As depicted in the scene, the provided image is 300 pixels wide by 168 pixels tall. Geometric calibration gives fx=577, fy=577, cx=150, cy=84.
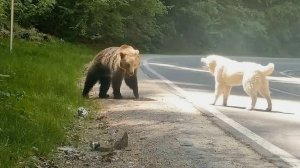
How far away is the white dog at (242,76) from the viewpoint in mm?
10344

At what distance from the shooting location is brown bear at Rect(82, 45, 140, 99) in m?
10.9

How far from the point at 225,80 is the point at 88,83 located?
2620 millimetres

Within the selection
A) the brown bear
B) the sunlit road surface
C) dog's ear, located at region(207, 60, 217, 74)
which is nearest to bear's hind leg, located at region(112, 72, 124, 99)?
the brown bear

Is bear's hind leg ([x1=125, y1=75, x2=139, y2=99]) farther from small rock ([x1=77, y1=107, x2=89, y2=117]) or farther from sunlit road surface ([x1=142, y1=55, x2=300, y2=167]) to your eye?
small rock ([x1=77, y1=107, x2=89, y2=117])

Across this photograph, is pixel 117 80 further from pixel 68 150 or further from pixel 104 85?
pixel 68 150

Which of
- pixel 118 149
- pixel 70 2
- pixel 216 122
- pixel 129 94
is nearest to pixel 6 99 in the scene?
pixel 118 149

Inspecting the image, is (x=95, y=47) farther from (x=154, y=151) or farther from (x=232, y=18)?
(x=154, y=151)

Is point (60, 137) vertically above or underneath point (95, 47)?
above

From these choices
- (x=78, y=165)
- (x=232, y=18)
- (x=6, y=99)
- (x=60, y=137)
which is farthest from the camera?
(x=232, y=18)

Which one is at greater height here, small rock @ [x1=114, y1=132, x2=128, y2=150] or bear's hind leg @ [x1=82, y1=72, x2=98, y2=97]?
small rock @ [x1=114, y1=132, x2=128, y2=150]

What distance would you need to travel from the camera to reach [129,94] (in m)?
12.0

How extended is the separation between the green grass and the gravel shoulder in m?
0.28

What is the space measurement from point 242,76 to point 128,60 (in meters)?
2.16

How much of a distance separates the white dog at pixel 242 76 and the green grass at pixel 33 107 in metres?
2.64
